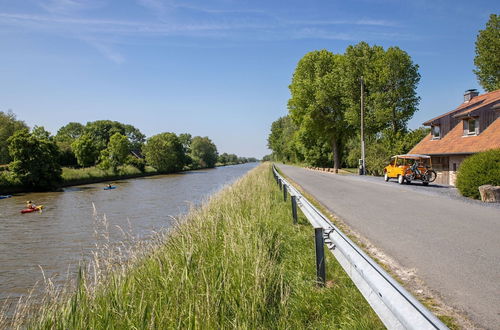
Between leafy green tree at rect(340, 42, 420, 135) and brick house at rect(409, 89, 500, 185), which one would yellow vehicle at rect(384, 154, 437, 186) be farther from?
leafy green tree at rect(340, 42, 420, 135)

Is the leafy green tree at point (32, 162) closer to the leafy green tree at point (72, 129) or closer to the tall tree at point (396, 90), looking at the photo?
the tall tree at point (396, 90)

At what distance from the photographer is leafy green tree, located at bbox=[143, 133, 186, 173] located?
87062mm

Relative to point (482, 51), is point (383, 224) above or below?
below

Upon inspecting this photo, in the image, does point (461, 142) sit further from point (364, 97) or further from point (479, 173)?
point (364, 97)

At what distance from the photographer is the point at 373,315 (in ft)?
11.7

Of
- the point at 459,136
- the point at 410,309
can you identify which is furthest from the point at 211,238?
the point at 459,136

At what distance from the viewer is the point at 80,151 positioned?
72.9 meters

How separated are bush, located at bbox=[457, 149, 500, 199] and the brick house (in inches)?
250

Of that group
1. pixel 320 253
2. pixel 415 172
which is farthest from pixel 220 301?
pixel 415 172

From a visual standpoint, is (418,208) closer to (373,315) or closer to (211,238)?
(211,238)

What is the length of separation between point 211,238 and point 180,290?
8.43 feet

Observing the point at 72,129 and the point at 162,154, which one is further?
the point at 72,129

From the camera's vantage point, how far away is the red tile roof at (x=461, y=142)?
20.6 metres

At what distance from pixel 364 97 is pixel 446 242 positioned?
107 feet
